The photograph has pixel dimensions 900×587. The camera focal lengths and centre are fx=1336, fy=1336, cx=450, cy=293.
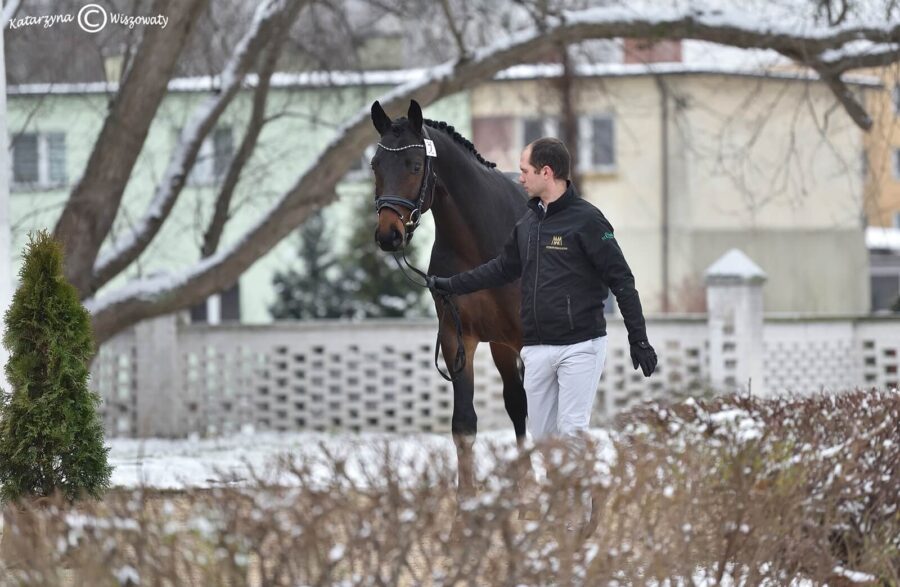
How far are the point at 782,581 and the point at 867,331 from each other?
13.8 meters

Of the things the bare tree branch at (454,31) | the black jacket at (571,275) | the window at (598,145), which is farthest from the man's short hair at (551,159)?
the window at (598,145)

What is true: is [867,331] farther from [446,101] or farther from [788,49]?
[446,101]

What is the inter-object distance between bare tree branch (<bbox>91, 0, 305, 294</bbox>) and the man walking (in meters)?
8.00

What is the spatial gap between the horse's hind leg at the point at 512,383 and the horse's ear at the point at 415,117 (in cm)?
176

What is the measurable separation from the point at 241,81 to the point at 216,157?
487 cm

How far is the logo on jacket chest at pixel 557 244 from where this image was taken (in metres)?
6.58

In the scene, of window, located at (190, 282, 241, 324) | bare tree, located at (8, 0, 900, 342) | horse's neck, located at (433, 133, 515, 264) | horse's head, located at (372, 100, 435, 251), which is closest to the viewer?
horse's head, located at (372, 100, 435, 251)

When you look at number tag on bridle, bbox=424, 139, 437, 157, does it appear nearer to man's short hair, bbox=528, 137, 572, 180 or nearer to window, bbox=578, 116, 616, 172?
man's short hair, bbox=528, 137, 572, 180

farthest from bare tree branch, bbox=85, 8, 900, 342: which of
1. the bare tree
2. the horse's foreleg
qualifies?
the horse's foreleg

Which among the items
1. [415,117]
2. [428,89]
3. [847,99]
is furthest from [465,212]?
[847,99]

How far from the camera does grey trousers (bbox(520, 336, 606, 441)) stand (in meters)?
6.64

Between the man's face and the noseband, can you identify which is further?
the noseband

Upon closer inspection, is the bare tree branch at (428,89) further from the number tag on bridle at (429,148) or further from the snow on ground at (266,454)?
the number tag on bridle at (429,148)

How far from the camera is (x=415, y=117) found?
23.2 ft
